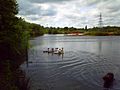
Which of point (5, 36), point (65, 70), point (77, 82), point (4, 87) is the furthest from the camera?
point (65, 70)

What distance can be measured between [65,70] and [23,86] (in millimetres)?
13783

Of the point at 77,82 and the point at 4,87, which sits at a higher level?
the point at 4,87

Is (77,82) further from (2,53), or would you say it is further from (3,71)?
(2,53)

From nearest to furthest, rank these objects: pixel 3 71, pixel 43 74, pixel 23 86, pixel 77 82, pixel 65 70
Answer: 1. pixel 23 86
2. pixel 3 71
3. pixel 77 82
4. pixel 43 74
5. pixel 65 70

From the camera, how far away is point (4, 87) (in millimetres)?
17359

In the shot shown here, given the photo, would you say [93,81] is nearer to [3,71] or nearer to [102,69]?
[102,69]

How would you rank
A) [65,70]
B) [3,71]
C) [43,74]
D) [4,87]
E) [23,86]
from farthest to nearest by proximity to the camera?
[65,70], [43,74], [3,71], [23,86], [4,87]

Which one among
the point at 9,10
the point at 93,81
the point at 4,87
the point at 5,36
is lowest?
the point at 93,81

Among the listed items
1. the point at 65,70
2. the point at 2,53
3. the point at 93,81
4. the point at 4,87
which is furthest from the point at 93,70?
the point at 4,87

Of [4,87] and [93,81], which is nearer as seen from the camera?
[4,87]

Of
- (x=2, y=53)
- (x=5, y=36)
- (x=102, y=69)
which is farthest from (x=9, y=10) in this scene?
(x=102, y=69)

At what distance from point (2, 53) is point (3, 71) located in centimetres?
877

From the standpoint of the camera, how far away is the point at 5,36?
90.4ft

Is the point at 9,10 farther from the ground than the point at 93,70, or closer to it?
farther from the ground
